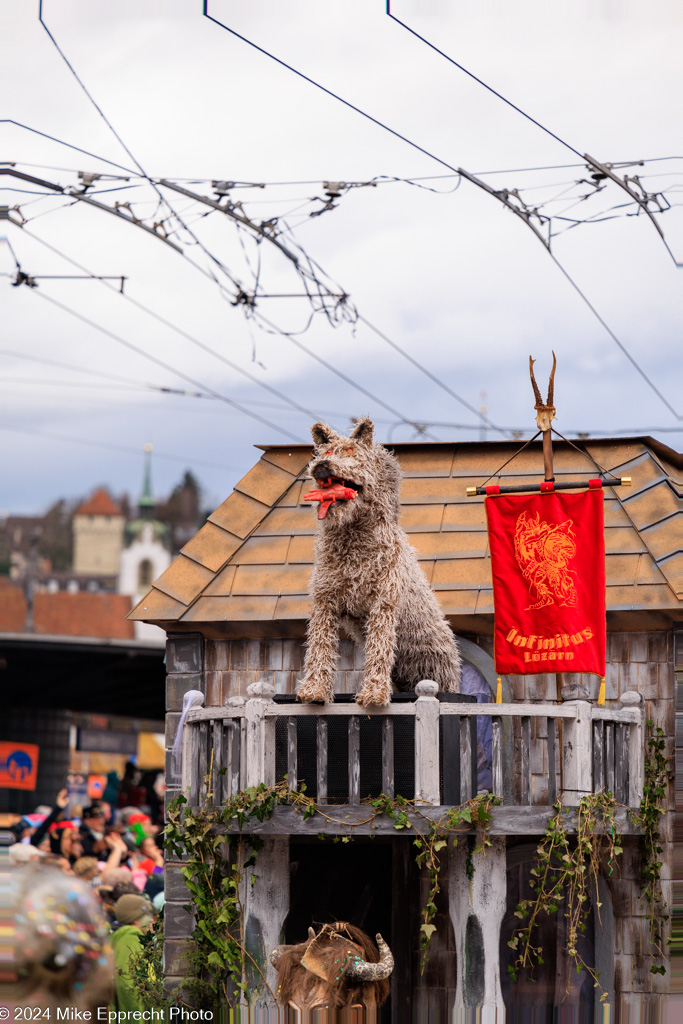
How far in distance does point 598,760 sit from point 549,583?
1.24 m

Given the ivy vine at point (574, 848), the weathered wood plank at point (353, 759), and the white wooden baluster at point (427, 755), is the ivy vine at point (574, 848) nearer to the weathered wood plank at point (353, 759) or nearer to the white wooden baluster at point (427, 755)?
the white wooden baluster at point (427, 755)

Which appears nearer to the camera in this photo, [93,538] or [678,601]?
[678,601]

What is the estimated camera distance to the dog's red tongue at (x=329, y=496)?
8.35 m

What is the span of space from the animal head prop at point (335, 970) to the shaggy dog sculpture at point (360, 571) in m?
1.46

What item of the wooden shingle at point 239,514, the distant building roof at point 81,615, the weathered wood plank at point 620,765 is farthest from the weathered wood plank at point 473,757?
the distant building roof at point 81,615

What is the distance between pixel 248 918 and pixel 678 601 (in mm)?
3833

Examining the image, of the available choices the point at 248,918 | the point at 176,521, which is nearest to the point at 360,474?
the point at 248,918

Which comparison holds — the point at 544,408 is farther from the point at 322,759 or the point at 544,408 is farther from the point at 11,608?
the point at 11,608

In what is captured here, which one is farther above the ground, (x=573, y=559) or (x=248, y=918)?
(x=573, y=559)

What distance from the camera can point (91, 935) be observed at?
6527mm

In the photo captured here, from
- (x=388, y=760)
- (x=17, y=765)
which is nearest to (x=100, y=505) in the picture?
(x=17, y=765)

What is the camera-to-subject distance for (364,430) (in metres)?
8.63

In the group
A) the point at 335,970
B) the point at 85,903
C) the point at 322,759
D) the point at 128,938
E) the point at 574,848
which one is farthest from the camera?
the point at 128,938

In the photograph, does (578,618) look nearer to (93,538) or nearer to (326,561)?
(326,561)
